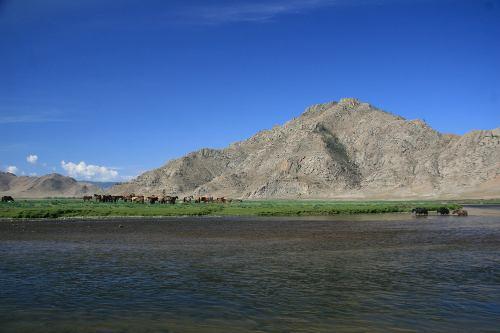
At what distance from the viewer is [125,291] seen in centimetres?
1689

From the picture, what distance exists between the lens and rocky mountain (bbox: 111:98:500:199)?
14488cm

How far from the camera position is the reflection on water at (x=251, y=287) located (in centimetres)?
1294

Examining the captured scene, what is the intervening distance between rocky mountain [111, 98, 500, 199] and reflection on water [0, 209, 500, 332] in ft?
389

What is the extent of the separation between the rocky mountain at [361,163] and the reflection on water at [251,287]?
11853 cm

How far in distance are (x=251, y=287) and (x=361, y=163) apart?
15377 centimetres

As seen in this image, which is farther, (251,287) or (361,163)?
(361,163)

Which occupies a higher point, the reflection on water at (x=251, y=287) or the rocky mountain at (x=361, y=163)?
the rocky mountain at (x=361, y=163)

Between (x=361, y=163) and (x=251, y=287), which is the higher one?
(x=361, y=163)

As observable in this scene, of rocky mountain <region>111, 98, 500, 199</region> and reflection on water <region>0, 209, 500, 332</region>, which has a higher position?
rocky mountain <region>111, 98, 500, 199</region>

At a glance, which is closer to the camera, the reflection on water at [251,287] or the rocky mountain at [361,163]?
the reflection on water at [251,287]

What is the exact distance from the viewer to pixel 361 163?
166500mm

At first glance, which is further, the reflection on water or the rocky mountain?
the rocky mountain

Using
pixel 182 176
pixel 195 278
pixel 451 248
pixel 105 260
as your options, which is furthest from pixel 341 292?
pixel 182 176

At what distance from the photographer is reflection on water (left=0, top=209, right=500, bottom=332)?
1294 centimetres
